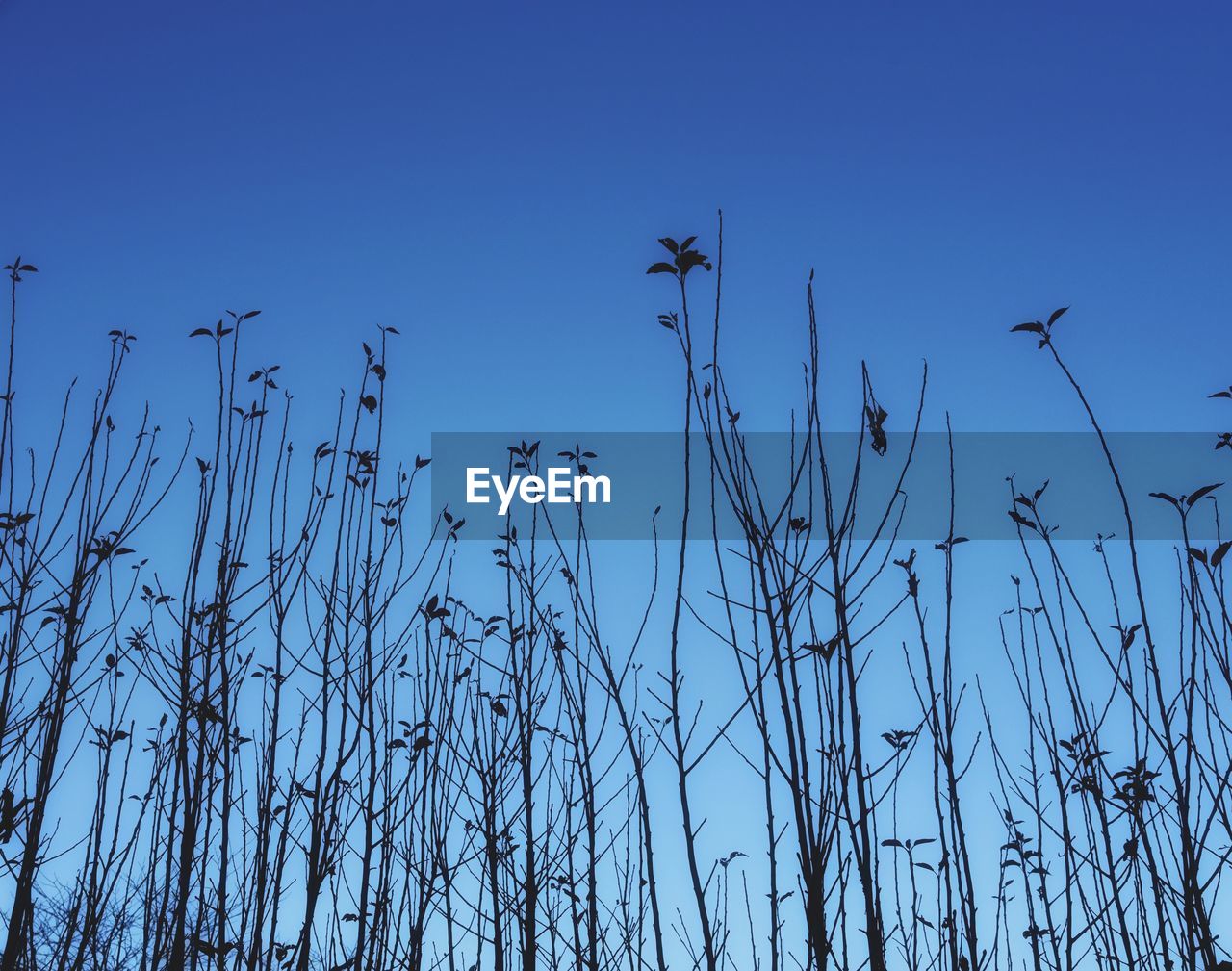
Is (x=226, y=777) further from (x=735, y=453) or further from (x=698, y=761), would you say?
(x=735, y=453)

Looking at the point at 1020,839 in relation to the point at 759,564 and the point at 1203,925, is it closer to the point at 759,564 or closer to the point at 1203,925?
the point at 1203,925

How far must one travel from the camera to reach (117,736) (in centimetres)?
496

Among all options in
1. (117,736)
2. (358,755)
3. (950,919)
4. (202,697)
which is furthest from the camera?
(117,736)

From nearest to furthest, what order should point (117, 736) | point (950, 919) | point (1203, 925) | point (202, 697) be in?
point (950, 919)
point (1203, 925)
point (202, 697)
point (117, 736)

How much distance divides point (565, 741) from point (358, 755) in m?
1.37

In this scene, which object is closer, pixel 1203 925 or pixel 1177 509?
pixel 1203 925

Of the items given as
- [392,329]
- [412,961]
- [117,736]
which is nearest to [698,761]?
[412,961]

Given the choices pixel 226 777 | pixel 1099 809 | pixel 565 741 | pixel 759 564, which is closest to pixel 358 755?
pixel 226 777

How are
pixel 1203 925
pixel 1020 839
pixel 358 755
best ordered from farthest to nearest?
pixel 1020 839, pixel 358 755, pixel 1203 925

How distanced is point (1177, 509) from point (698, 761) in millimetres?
2570

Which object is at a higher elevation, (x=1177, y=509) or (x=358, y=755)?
(x=1177, y=509)

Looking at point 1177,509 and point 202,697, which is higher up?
point 1177,509

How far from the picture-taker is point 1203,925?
10.4ft

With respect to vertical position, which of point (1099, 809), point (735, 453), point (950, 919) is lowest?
point (950, 919)
